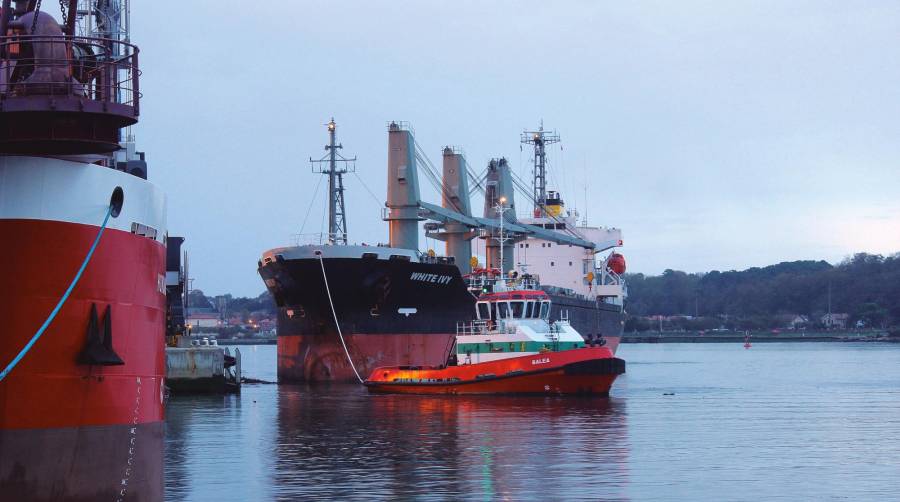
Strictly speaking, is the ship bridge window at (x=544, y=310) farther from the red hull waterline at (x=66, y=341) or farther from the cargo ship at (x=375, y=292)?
the red hull waterline at (x=66, y=341)

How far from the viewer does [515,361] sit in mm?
37438

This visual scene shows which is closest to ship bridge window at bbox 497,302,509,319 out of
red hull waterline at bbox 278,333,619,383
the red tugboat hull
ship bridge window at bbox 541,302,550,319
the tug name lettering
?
ship bridge window at bbox 541,302,550,319

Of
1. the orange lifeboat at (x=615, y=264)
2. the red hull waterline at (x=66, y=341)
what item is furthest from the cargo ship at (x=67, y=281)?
the orange lifeboat at (x=615, y=264)

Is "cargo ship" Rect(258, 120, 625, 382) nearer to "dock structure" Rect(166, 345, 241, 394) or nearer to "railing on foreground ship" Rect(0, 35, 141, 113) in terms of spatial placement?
"dock structure" Rect(166, 345, 241, 394)

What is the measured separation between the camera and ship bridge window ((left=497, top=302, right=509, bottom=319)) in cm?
3928

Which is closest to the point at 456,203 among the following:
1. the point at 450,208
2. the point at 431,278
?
the point at 450,208

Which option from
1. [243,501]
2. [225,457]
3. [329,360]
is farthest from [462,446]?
[329,360]

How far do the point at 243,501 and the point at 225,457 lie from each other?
19.4 ft

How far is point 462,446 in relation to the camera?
24.3 metres

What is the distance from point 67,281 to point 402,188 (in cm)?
4095

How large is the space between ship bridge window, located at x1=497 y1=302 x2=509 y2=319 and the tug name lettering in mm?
7561

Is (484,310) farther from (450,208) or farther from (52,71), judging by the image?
(52,71)

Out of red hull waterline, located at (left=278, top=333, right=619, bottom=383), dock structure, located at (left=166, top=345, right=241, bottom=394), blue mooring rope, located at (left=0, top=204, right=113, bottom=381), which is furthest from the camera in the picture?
red hull waterline, located at (left=278, top=333, right=619, bottom=383)

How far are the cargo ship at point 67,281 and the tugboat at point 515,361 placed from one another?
2502 centimetres
